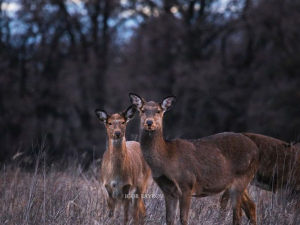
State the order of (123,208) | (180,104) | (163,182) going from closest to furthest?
(163,182) → (123,208) → (180,104)

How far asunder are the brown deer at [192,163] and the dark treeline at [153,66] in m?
20.9

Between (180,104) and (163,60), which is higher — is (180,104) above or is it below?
below

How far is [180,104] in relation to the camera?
3359cm

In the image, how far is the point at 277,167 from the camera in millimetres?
10906

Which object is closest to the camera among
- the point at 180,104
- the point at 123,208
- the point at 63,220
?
the point at 63,220

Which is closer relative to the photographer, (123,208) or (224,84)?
(123,208)

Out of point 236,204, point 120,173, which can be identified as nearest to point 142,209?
point 120,173

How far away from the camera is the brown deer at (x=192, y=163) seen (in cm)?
1002

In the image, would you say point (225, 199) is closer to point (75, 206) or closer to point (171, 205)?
point (171, 205)

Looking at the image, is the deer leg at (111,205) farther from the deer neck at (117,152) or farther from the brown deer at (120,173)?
the deer neck at (117,152)

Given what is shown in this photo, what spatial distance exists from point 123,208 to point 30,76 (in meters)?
24.2

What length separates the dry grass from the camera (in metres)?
9.55

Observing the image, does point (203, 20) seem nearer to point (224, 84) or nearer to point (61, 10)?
point (224, 84)

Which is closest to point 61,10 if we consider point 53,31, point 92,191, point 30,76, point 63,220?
point 53,31
